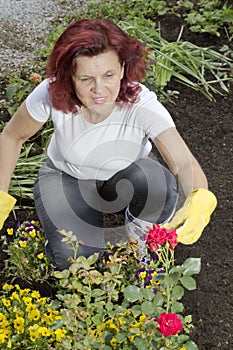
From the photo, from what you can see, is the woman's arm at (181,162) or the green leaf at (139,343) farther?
the woman's arm at (181,162)

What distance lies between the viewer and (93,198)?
2801 millimetres

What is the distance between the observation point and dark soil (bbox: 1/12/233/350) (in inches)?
107

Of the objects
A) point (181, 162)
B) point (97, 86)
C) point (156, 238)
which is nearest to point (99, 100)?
point (97, 86)

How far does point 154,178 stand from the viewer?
277 centimetres

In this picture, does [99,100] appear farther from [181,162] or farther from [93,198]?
[93,198]

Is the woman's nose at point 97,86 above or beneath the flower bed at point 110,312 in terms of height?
above

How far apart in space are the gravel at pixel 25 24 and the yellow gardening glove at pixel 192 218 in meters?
2.02

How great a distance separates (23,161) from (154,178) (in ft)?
2.55

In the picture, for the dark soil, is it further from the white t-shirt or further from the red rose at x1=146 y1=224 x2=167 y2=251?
the red rose at x1=146 y1=224 x2=167 y2=251

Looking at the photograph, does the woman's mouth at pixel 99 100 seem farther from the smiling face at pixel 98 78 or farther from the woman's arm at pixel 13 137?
the woman's arm at pixel 13 137

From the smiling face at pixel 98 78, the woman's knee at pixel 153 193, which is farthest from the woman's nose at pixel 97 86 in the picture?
the woman's knee at pixel 153 193

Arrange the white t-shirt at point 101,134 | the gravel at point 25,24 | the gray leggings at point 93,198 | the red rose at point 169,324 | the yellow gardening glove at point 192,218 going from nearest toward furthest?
the red rose at point 169,324 → the yellow gardening glove at point 192,218 → the white t-shirt at point 101,134 → the gray leggings at point 93,198 → the gravel at point 25,24

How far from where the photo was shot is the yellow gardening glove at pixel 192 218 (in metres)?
2.30

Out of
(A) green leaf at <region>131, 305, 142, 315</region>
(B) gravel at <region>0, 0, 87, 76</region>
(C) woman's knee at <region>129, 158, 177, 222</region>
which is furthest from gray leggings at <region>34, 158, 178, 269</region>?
(B) gravel at <region>0, 0, 87, 76</region>
